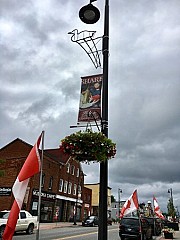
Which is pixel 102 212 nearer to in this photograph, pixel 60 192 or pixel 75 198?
pixel 60 192

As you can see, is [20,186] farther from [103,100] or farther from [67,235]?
[67,235]

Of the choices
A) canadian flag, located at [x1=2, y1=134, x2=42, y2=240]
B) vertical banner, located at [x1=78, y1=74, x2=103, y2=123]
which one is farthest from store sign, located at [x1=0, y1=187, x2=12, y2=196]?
canadian flag, located at [x1=2, y1=134, x2=42, y2=240]

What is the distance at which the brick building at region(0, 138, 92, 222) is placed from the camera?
36.3 meters

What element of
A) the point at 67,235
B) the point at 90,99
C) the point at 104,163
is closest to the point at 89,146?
the point at 104,163

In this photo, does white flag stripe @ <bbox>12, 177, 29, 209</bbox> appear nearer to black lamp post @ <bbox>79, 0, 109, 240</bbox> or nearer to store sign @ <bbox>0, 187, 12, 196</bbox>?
black lamp post @ <bbox>79, 0, 109, 240</bbox>

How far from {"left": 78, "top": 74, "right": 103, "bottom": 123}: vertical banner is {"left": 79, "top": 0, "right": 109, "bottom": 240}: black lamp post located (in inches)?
6.5

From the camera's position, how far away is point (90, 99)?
631cm

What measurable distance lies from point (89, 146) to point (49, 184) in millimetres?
37448

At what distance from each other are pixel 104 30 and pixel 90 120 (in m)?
2.08

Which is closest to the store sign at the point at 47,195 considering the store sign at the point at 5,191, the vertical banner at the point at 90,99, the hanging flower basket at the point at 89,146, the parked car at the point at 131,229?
the store sign at the point at 5,191

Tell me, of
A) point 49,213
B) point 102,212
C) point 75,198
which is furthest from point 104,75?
point 75,198

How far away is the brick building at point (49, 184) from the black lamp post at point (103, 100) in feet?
86.6

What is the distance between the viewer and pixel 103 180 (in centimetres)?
534

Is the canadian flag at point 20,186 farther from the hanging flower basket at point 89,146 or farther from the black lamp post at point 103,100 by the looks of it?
the black lamp post at point 103,100
